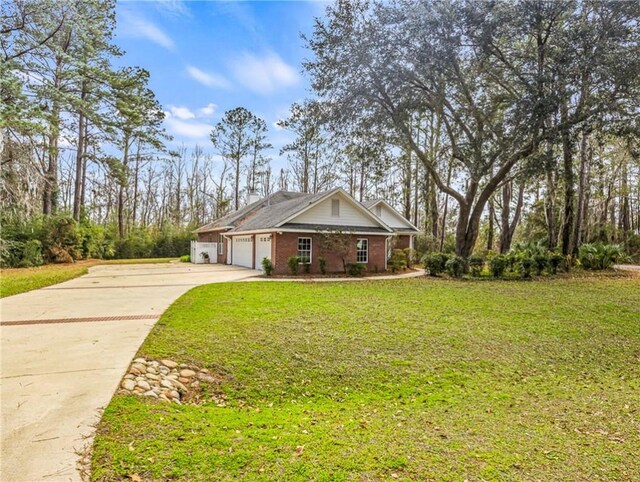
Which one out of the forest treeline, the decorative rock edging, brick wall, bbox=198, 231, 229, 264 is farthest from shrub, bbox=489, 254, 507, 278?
brick wall, bbox=198, 231, 229, 264

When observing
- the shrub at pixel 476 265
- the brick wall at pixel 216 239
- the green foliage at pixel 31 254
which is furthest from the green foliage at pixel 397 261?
the green foliage at pixel 31 254

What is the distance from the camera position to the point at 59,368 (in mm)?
4957

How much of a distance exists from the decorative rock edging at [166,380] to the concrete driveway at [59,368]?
17 cm

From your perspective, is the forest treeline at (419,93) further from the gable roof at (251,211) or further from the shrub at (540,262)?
the gable roof at (251,211)

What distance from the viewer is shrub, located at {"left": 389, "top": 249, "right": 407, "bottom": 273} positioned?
20.6 meters

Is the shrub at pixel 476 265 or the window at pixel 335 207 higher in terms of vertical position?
the window at pixel 335 207

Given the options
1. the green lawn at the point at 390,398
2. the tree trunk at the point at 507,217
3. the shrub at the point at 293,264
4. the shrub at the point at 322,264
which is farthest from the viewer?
the tree trunk at the point at 507,217

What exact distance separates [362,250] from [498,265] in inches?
266

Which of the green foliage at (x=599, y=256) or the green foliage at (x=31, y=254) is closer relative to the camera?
the green foliage at (x=599, y=256)

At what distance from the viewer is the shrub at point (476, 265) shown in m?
16.8

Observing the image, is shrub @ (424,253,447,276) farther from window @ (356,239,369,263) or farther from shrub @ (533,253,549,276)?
shrub @ (533,253,549,276)

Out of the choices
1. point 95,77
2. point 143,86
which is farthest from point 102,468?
point 143,86

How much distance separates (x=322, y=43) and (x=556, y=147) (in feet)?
35.6

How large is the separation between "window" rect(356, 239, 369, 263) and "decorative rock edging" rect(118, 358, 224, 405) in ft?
49.7
